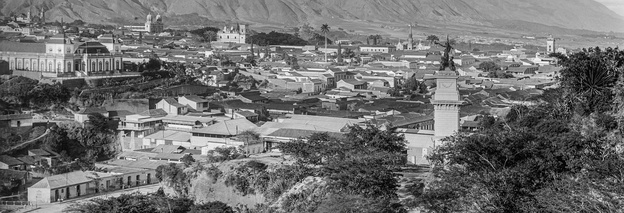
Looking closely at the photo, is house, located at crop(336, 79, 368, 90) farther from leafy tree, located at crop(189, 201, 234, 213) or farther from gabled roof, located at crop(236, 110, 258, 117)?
leafy tree, located at crop(189, 201, 234, 213)


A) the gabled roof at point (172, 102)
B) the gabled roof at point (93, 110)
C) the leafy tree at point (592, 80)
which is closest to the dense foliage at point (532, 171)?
the leafy tree at point (592, 80)

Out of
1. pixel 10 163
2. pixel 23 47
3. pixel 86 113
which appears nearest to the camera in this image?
pixel 10 163

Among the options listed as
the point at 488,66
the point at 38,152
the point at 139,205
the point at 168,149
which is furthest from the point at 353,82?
the point at 139,205

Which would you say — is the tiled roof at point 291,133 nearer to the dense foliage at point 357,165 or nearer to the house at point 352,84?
the dense foliage at point 357,165

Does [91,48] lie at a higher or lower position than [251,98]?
higher

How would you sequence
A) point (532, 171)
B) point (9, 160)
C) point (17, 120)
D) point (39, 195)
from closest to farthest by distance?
point (532, 171)
point (39, 195)
point (9, 160)
point (17, 120)

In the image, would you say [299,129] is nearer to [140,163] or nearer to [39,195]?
[140,163]

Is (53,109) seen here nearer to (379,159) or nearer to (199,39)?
(379,159)
